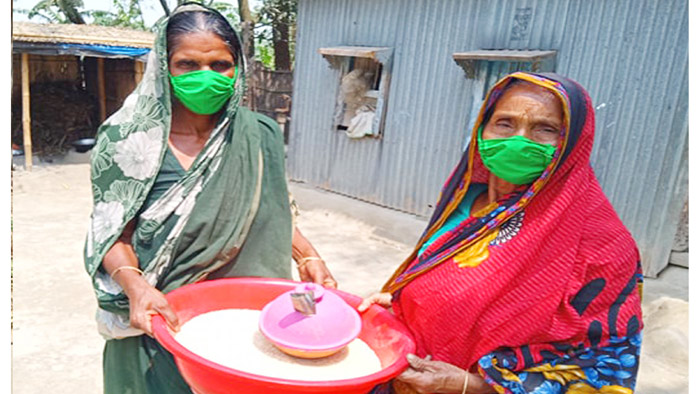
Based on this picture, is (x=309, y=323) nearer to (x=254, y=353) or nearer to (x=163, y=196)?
(x=254, y=353)

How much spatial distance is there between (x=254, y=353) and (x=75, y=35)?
10080 mm

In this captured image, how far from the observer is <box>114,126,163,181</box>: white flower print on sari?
1636 mm

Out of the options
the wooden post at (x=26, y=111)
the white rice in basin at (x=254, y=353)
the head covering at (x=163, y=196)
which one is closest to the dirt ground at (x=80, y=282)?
the wooden post at (x=26, y=111)

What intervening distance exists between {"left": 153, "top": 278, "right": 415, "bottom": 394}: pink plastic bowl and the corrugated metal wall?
4.37 meters

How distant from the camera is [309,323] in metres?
1.41

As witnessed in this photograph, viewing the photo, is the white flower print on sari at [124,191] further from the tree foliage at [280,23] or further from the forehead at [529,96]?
the tree foliage at [280,23]

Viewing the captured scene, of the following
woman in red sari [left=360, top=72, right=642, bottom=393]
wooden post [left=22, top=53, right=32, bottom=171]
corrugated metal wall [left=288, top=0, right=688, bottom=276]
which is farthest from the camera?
wooden post [left=22, top=53, right=32, bottom=171]

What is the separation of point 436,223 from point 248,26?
10.7 m

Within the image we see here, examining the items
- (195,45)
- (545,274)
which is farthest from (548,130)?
(195,45)

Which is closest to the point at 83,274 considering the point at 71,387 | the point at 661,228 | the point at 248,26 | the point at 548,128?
the point at 71,387

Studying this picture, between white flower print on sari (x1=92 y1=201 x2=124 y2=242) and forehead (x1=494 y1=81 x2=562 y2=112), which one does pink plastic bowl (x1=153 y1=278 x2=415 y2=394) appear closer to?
white flower print on sari (x1=92 y1=201 x2=124 y2=242)

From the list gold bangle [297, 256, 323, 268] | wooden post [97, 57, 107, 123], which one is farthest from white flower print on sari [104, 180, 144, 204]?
wooden post [97, 57, 107, 123]

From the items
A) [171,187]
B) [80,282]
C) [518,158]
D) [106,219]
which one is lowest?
[80,282]

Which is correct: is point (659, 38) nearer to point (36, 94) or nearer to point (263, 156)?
point (263, 156)
